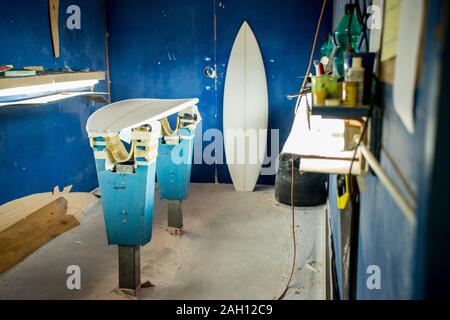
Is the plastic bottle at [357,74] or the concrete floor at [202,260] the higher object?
the plastic bottle at [357,74]

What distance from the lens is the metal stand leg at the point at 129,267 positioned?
295 centimetres

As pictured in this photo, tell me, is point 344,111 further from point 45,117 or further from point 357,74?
point 45,117

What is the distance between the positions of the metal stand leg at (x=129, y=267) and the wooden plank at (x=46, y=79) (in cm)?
123

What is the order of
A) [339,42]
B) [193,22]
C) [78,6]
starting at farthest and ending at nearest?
[193,22]
[78,6]
[339,42]

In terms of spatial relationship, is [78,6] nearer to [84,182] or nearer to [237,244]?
[84,182]

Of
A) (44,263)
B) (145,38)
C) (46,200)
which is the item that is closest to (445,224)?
(44,263)

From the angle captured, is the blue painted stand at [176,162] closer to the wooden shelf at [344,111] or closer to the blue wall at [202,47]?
the blue wall at [202,47]

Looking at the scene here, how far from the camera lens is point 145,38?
213 inches

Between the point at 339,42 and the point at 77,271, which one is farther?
the point at 77,271

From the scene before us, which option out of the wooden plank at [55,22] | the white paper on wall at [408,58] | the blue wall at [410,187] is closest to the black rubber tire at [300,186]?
the wooden plank at [55,22]

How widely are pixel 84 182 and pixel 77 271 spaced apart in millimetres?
1834

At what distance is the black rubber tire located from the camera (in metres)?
4.67

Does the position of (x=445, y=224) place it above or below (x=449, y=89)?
below

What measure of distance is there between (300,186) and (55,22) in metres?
2.84
